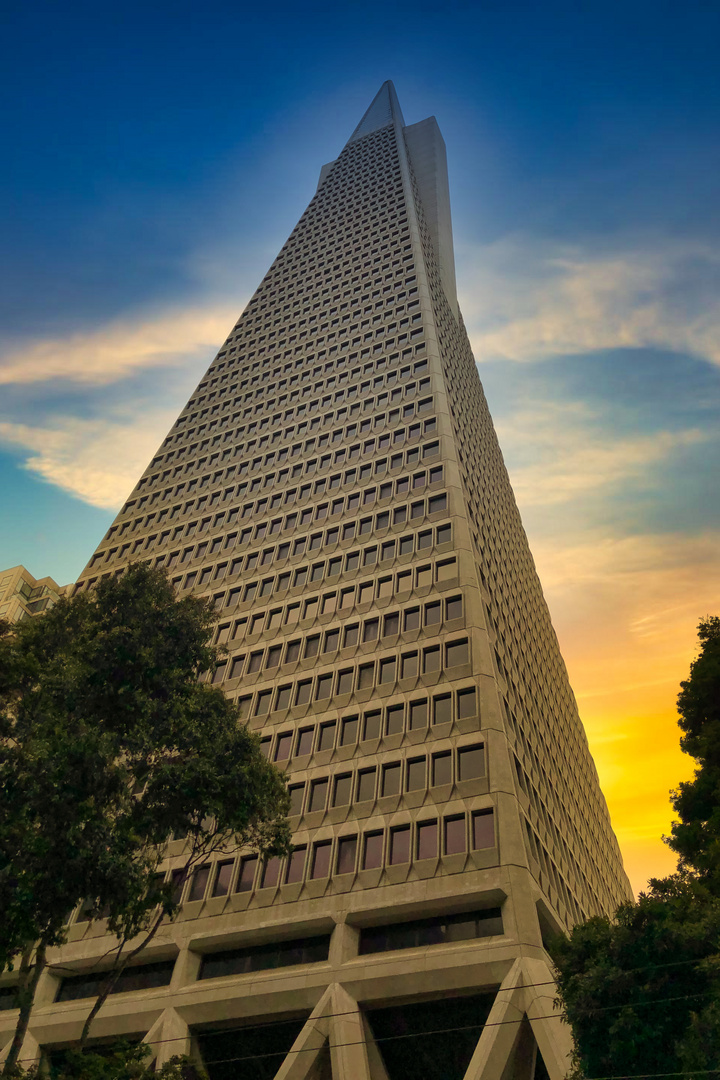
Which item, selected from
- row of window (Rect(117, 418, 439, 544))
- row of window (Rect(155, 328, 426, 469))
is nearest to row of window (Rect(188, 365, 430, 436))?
row of window (Rect(155, 328, 426, 469))

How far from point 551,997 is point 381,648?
59.5 ft

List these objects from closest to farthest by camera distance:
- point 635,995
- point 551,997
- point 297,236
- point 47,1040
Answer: point 635,995 < point 551,997 < point 47,1040 < point 297,236

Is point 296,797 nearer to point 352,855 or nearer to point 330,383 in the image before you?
point 352,855

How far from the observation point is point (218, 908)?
33.1m

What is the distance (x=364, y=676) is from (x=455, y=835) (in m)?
10.3

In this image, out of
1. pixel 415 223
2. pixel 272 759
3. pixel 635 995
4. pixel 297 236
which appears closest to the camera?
pixel 635 995

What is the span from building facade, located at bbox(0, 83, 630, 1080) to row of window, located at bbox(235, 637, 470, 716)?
0.58 feet

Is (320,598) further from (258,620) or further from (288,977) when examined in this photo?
(288,977)

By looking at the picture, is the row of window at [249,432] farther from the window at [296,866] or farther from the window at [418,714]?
the window at [296,866]

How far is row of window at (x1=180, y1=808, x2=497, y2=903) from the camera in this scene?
30.6 meters

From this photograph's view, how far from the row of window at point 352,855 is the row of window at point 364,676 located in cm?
764

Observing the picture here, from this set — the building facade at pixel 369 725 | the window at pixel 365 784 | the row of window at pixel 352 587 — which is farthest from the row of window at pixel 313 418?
the window at pixel 365 784

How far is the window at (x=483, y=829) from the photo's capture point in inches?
1184

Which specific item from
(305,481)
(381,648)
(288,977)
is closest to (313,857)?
(288,977)
